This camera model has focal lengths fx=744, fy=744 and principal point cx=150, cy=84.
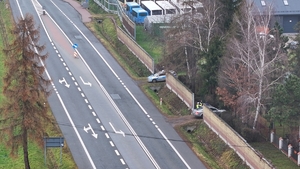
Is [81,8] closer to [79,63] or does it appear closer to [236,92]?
[79,63]

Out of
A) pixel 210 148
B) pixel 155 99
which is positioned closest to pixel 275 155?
pixel 210 148

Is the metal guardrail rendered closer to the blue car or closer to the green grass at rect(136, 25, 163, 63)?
the green grass at rect(136, 25, 163, 63)

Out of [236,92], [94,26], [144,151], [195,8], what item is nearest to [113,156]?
[144,151]

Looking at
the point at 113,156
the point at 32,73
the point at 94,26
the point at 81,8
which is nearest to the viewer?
the point at 32,73

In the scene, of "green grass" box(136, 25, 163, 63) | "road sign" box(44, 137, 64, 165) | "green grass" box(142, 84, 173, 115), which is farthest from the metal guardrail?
"road sign" box(44, 137, 64, 165)

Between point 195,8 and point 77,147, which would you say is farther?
point 195,8
